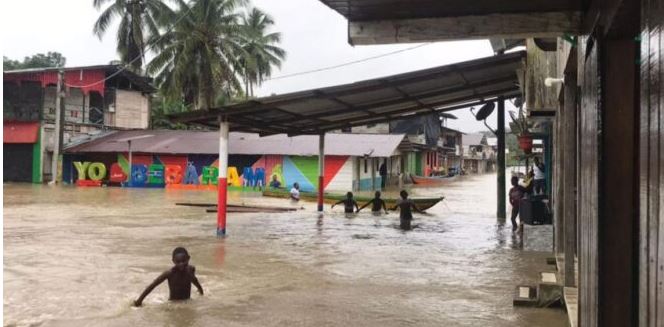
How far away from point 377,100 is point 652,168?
42.7 ft

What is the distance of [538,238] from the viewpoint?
1171 centimetres

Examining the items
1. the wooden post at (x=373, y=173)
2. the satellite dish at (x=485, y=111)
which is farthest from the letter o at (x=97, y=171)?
the satellite dish at (x=485, y=111)

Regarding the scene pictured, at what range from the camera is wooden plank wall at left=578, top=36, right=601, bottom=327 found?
10.3 feet

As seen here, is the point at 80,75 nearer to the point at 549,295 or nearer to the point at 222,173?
the point at 222,173

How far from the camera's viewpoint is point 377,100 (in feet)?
48.5

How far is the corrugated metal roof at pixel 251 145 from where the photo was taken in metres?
32.6

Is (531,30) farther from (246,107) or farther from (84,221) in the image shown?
(84,221)

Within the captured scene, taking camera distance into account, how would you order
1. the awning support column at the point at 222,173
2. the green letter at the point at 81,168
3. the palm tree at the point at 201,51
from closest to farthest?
1. the awning support column at the point at 222,173
2. the palm tree at the point at 201,51
3. the green letter at the point at 81,168

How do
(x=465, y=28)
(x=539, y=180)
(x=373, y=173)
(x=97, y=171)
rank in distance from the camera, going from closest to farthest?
(x=465, y=28), (x=539, y=180), (x=97, y=171), (x=373, y=173)

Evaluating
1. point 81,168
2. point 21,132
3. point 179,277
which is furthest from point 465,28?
point 21,132

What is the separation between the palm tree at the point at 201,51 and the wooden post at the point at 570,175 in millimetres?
29168

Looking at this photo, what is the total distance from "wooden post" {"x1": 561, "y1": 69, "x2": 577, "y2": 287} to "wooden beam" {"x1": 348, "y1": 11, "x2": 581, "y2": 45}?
6.70ft

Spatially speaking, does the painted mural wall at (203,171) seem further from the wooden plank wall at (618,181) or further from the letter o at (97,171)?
the wooden plank wall at (618,181)

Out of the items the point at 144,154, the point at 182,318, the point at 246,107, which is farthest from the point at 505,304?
the point at 144,154
